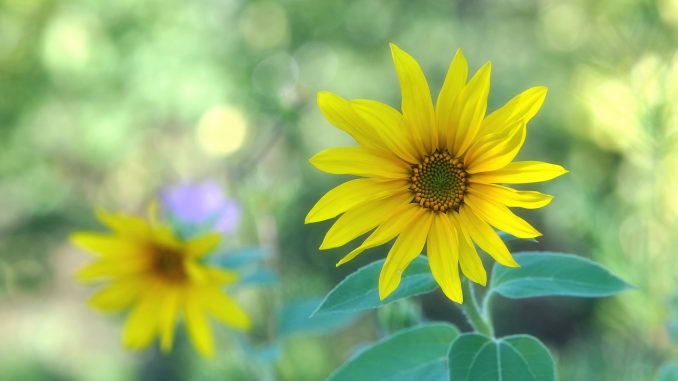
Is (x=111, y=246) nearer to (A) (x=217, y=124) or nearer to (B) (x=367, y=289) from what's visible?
(B) (x=367, y=289)

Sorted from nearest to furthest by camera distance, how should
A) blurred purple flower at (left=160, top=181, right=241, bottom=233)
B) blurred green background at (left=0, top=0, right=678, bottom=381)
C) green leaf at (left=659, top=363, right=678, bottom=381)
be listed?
green leaf at (left=659, top=363, right=678, bottom=381) < blurred purple flower at (left=160, top=181, right=241, bottom=233) < blurred green background at (left=0, top=0, right=678, bottom=381)

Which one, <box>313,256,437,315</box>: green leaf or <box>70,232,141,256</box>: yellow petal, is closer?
<box>313,256,437,315</box>: green leaf

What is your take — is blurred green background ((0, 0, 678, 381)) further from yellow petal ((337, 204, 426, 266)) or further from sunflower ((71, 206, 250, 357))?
yellow petal ((337, 204, 426, 266))

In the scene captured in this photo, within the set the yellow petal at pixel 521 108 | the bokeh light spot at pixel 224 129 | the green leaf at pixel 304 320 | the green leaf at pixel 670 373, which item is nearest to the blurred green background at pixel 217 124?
the bokeh light spot at pixel 224 129

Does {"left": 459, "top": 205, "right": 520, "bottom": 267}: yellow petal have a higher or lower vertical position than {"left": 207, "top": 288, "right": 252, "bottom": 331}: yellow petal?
higher

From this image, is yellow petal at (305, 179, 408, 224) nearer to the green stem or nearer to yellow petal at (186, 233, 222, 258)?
the green stem

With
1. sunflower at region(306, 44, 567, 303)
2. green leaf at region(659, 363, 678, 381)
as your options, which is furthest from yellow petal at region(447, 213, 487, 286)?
green leaf at region(659, 363, 678, 381)

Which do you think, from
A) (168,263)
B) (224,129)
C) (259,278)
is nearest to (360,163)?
(259,278)

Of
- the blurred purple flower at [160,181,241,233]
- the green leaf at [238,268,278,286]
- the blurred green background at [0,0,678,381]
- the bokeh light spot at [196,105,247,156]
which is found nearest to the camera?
the green leaf at [238,268,278,286]

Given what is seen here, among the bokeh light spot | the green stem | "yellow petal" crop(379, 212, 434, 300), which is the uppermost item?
the bokeh light spot
